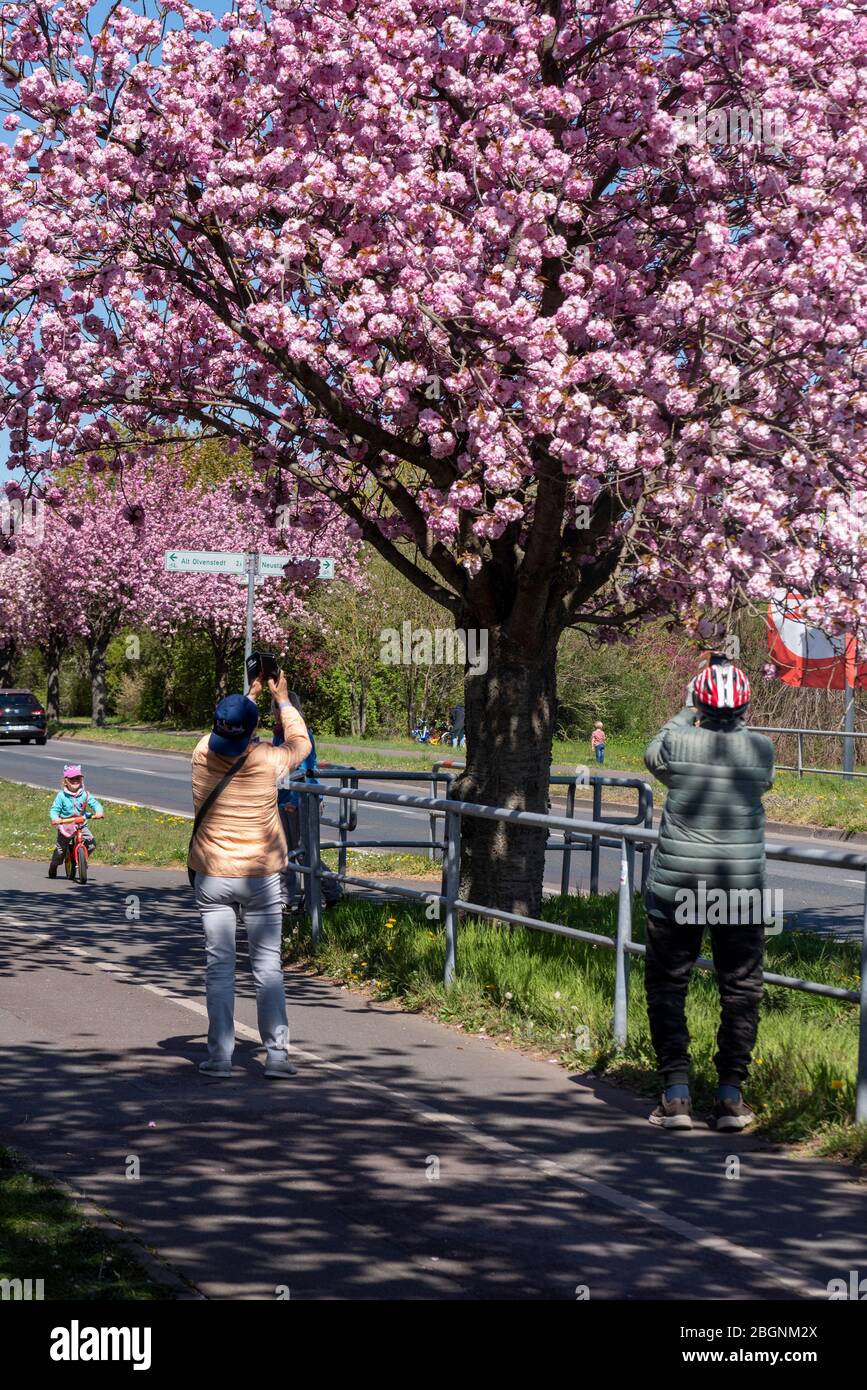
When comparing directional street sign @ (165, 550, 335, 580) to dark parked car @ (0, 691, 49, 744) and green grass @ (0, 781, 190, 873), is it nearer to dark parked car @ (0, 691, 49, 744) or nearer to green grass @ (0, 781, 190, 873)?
green grass @ (0, 781, 190, 873)

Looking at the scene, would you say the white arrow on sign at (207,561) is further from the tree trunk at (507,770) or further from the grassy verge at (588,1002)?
the tree trunk at (507,770)

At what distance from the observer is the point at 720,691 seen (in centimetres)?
705

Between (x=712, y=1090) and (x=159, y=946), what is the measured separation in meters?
5.72

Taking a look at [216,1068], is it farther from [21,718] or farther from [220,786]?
[21,718]

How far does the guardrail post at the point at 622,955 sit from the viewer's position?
27.6ft

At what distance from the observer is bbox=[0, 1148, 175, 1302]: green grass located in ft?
15.6

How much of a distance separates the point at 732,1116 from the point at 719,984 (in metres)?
0.53

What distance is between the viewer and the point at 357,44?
10.6 metres

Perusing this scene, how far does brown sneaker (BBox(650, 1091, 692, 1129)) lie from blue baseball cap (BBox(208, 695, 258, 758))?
2.38m

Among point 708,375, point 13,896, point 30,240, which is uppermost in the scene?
point 30,240

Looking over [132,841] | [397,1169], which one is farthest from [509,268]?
[132,841]

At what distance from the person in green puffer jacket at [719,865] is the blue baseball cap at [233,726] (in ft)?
6.01
